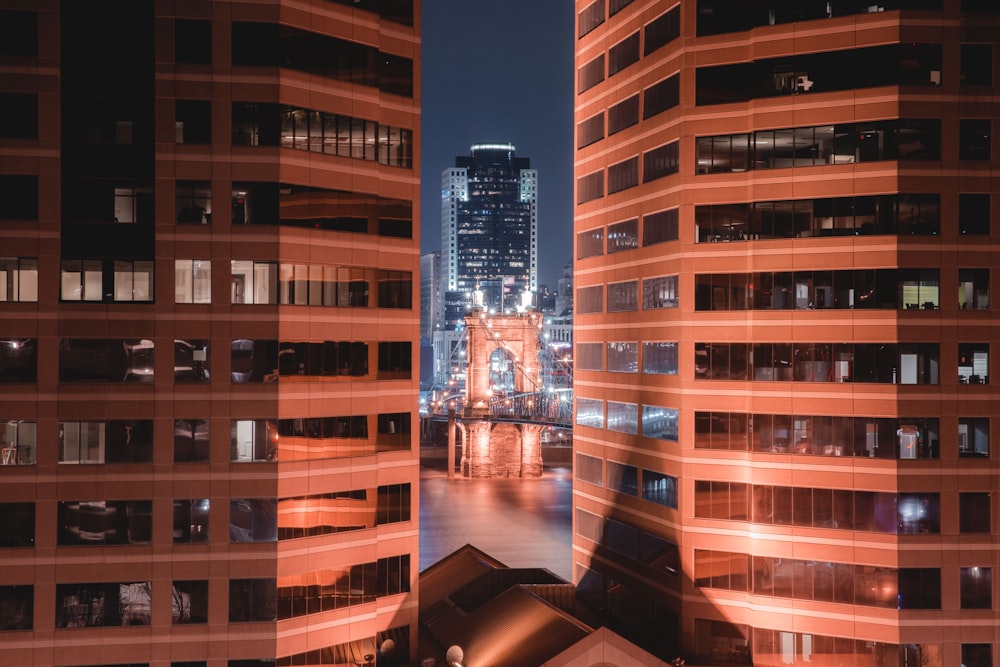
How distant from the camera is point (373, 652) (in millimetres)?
32344

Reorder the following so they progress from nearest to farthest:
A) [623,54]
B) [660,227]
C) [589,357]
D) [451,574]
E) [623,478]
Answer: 1. [660,227]
2. [623,478]
3. [623,54]
4. [589,357]
5. [451,574]

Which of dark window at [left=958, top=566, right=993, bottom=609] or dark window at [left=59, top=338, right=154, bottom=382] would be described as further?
dark window at [left=958, top=566, right=993, bottom=609]

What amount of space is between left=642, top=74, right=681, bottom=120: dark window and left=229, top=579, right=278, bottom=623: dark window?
27.1 metres

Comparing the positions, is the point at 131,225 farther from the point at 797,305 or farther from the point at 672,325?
the point at 797,305

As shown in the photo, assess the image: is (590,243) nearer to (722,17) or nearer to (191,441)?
(722,17)

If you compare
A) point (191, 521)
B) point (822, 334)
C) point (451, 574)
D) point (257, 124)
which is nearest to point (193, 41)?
point (257, 124)

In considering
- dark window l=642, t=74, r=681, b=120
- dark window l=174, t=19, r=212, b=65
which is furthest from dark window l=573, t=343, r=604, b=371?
dark window l=174, t=19, r=212, b=65

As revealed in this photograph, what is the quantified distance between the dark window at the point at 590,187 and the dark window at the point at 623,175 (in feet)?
2.94

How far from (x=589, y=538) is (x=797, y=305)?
57.0 ft

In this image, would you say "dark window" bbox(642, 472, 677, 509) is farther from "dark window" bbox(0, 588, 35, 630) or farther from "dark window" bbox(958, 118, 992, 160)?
"dark window" bbox(0, 588, 35, 630)

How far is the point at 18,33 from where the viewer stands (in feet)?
97.7

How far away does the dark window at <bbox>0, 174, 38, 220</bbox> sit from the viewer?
29.7 metres

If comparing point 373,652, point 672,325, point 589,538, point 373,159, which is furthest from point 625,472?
point 373,159

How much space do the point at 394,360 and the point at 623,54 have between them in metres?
20.5
